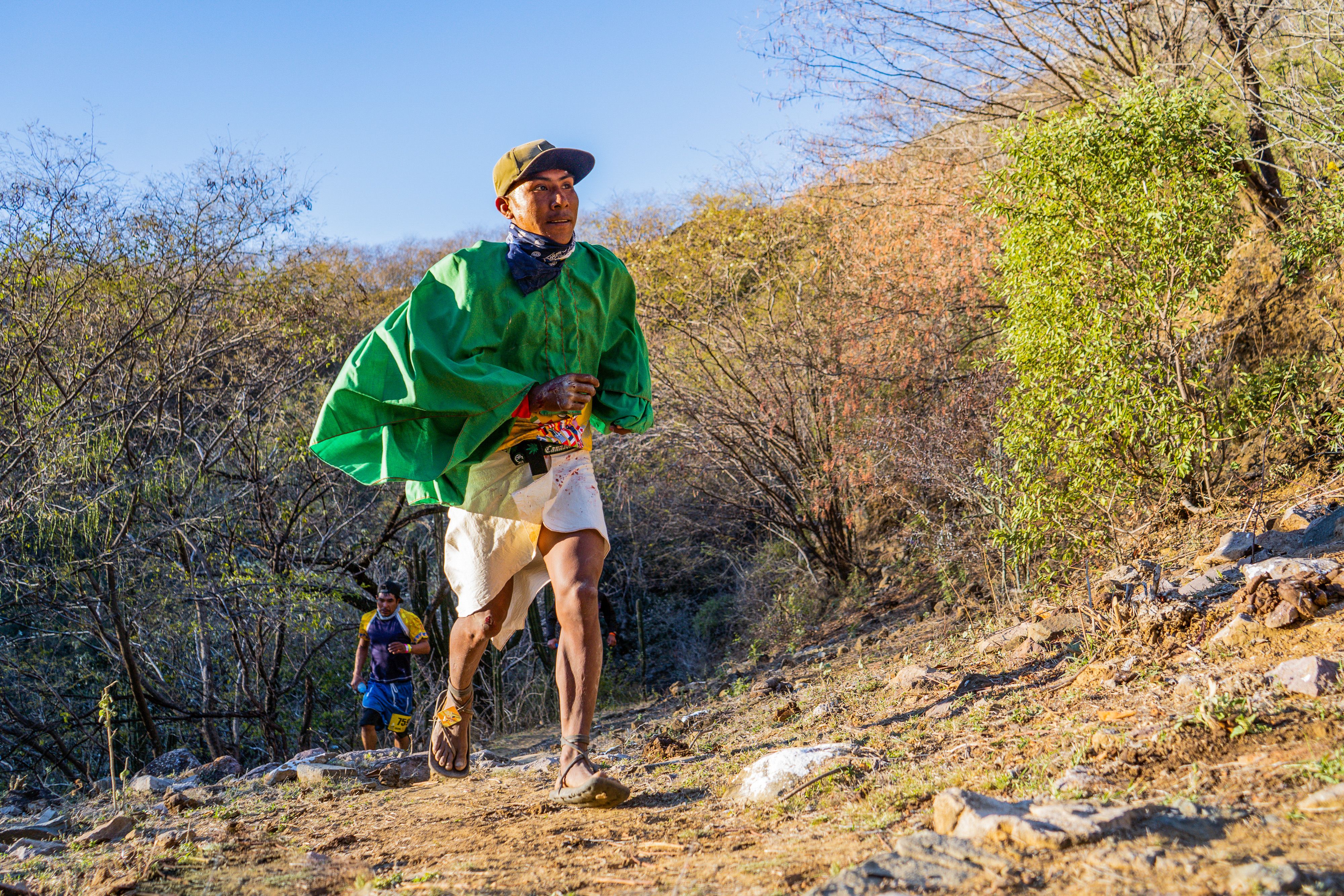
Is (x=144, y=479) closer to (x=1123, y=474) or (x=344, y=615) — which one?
(x=344, y=615)

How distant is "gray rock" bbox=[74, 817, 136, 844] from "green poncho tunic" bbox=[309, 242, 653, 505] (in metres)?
1.54

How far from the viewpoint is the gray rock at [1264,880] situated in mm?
1590

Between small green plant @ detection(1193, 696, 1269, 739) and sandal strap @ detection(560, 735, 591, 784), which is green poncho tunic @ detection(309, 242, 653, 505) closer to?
sandal strap @ detection(560, 735, 591, 784)

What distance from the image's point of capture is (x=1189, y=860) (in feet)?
5.79

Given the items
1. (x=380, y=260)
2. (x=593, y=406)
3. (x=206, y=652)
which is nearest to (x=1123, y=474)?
(x=593, y=406)

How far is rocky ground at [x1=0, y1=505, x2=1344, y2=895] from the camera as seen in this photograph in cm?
194

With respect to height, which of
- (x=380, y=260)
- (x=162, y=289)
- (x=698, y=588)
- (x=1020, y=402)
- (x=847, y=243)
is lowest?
(x=698, y=588)

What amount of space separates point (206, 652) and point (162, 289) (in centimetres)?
386

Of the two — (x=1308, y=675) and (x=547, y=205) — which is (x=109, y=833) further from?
(x=1308, y=675)

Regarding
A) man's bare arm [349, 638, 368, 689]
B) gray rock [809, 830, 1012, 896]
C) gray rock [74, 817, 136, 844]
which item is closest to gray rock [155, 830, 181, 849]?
gray rock [74, 817, 136, 844]

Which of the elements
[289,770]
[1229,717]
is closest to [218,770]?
[289,770]

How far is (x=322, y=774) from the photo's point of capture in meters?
4.85

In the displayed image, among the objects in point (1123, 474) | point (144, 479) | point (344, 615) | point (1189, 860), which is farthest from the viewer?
point (344, 615)

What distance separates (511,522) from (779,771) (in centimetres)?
133
